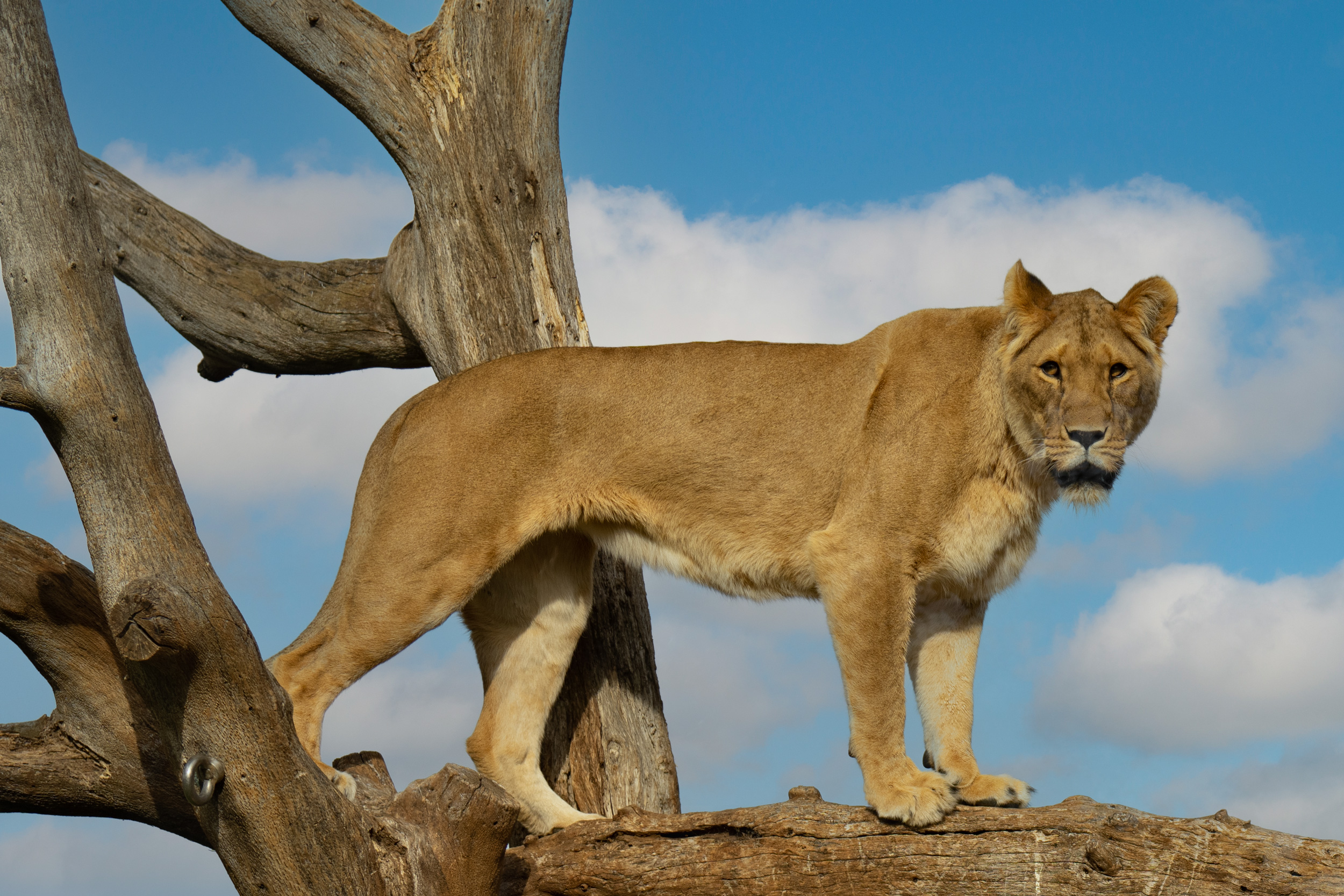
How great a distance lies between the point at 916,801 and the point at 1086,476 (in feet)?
5.63

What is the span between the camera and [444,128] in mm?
8297

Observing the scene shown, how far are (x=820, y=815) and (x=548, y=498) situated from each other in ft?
6.79

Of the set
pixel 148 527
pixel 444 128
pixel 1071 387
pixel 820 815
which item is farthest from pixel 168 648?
pixel 444 128

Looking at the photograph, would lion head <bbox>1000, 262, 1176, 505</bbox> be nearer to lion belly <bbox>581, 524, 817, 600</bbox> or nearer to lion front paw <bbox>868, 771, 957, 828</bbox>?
lion belly <bbox>581, 524, 817, 600</bbox>

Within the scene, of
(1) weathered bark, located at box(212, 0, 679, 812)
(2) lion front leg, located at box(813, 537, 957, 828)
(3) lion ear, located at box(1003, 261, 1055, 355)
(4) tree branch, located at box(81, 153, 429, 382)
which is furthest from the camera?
(4) tree branch, located at box(81, 153, 429, 382)

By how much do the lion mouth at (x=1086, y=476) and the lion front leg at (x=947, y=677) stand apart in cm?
114

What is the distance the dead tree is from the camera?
476cm

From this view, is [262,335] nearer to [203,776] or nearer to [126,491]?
[126,491]

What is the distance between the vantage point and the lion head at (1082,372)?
539 cm

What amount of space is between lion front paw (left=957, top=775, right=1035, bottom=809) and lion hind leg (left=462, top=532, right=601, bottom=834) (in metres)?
2.40

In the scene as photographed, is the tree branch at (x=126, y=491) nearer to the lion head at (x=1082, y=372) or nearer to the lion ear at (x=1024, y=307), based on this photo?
the lion head at (x=1082, y=372)

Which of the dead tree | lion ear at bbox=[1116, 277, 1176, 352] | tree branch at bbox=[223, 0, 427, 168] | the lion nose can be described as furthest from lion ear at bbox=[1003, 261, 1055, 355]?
tree branch at bbox=[223, 0, 427, 168]

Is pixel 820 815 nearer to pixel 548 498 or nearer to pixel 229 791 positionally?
pixel 548 498

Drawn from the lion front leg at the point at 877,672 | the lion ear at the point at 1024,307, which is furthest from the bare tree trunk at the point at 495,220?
the lion ear at the point at 1024,307
